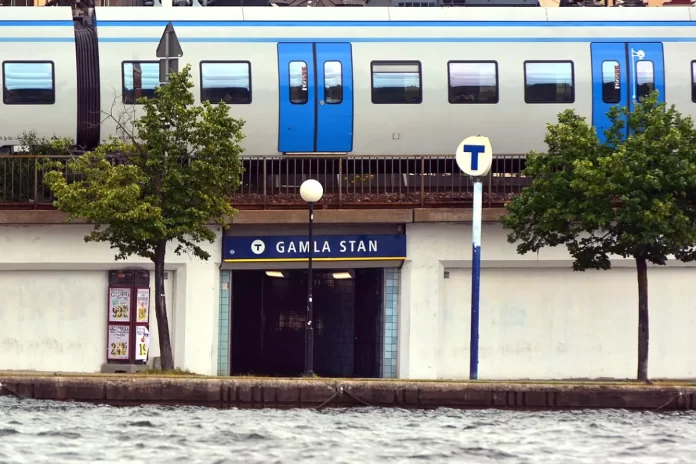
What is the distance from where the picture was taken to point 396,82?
3622 centimetres

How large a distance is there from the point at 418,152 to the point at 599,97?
4.14 m

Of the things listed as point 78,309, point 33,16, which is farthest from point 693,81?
point 33,16

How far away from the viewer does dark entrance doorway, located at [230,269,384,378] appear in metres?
38.1

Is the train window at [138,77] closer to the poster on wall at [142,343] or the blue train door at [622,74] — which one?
the poster on wall at [142,343]

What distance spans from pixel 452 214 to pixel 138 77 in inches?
289

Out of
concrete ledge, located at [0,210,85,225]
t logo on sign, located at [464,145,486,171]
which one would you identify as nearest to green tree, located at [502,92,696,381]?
t logo on sign, located at [464,145,486,171]

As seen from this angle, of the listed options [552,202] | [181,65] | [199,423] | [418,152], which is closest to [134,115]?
[181,65]

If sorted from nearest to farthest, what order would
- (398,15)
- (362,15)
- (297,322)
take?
(362,15), (398,15), (297,322)

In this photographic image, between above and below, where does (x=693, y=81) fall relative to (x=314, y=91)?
above

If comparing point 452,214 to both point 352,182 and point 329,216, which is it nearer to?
point 352,182

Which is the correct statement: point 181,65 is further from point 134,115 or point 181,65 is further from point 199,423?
point 199,423

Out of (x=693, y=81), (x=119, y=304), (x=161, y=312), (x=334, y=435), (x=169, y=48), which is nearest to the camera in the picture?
(x=334, y=435)

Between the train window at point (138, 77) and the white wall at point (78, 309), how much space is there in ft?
10.1

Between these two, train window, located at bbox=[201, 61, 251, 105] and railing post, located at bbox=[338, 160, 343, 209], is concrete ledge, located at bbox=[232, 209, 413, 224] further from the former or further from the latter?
train window, located at bbox=[201, 61, 251, 105]
